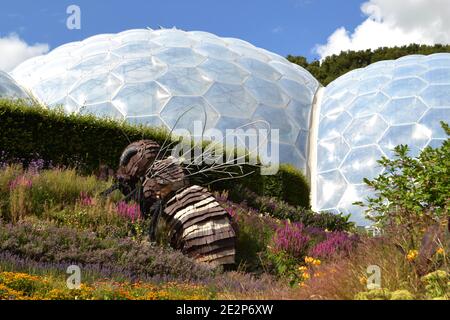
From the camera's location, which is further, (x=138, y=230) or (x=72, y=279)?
(x=138, y=230)

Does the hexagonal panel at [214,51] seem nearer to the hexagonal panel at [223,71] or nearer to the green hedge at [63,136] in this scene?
the hexagonal panel at [223,71]

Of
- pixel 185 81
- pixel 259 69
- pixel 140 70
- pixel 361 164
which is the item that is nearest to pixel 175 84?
pixel 185 81

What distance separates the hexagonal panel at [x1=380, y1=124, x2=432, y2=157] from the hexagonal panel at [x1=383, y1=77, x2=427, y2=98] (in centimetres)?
174

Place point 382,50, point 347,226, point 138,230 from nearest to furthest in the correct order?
point 138,230, point 347,226, point 382,50

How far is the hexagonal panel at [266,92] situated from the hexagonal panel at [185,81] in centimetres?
171

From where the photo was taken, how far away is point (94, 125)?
12469 millimetres

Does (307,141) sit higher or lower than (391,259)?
higher

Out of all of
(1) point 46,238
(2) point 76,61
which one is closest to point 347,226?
(1) point 46,238

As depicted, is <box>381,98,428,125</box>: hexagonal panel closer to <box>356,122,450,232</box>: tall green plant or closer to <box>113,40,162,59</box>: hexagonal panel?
<box>113,40,162,59</box>: hexagonal panel

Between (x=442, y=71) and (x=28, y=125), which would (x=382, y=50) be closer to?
(x=442, y=71)

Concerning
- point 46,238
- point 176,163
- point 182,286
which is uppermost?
point 176,163

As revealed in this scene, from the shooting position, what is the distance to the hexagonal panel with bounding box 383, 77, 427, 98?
20.3m

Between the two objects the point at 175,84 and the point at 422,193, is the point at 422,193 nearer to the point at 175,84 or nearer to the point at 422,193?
the point at 422,193

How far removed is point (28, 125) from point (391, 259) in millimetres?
8765
